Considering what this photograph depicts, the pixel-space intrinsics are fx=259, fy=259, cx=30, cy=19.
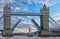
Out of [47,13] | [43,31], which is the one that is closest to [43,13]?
[47,13]

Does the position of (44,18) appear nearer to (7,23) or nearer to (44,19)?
(44,19)

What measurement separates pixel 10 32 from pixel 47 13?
8.92 meters

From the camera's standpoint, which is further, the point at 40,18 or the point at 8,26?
the point at 40,18

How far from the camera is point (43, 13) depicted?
49.8m

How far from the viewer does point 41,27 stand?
48938 millimetres

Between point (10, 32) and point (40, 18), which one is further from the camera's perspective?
point (40, 18)

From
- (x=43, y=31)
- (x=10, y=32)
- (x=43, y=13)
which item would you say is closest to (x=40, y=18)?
(x=43, y=13)

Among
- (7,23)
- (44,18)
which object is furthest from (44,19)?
(7,23)

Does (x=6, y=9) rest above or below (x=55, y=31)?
above

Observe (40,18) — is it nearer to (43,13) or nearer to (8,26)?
(43,13)

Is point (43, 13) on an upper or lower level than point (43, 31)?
upper

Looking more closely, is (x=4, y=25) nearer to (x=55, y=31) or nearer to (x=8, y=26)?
(x=8, y=26)

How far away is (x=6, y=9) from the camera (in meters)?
48.4

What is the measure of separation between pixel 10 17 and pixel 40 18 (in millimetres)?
6981
